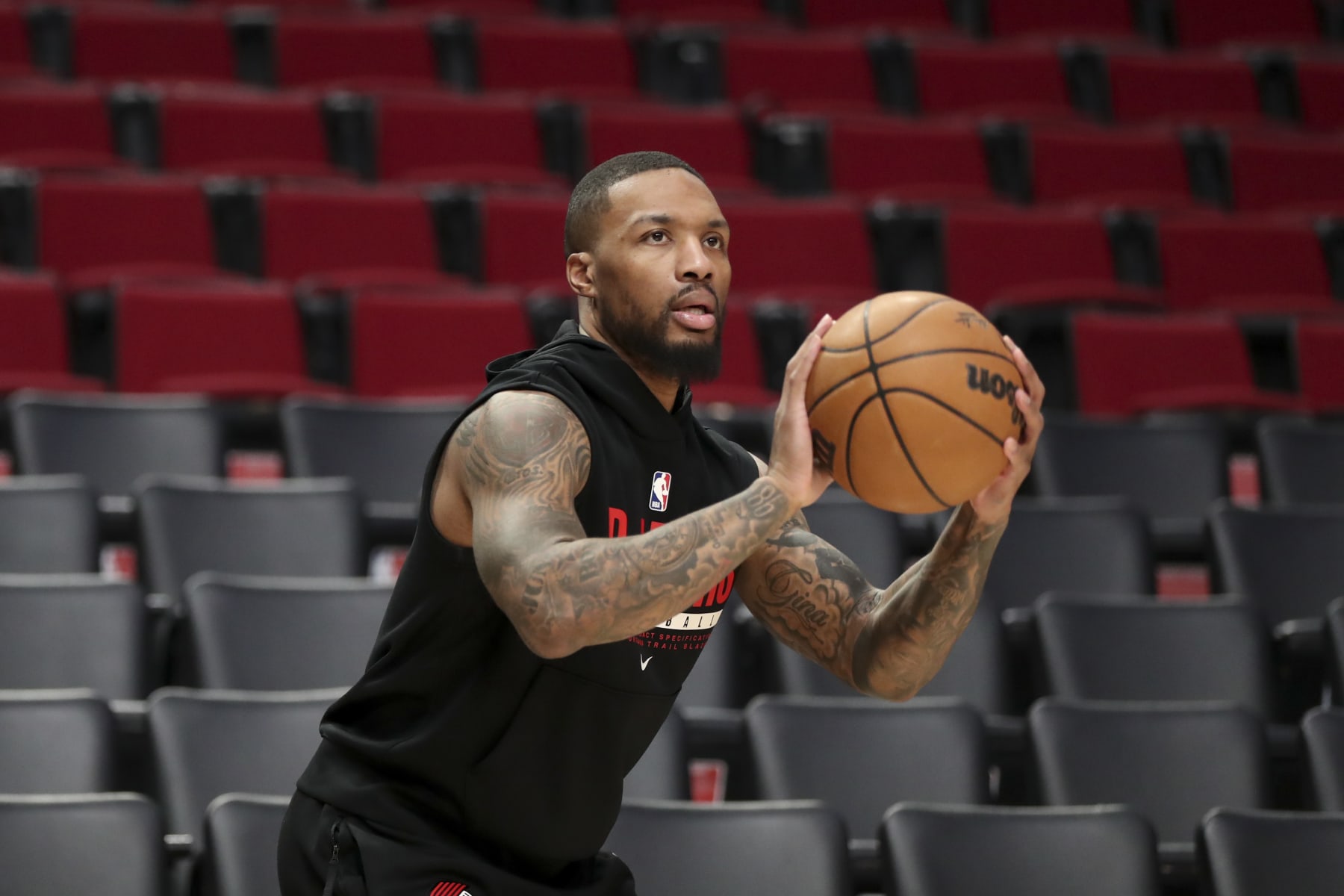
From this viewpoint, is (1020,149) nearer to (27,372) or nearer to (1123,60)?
(1123,60)

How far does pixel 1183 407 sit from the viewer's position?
308cm

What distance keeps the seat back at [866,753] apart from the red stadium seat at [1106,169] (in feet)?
7.80

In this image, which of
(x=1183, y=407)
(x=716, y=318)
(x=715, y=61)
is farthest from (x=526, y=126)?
(x=716, y=318)

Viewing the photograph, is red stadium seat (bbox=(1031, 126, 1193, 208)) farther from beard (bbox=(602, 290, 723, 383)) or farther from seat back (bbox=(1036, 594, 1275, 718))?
beard (bbox=(602, 290, 723, 383))

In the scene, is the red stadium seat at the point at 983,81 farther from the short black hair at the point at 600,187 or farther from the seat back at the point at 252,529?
the short black hair at the point at 600,187

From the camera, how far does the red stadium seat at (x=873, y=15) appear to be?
486 centimetres

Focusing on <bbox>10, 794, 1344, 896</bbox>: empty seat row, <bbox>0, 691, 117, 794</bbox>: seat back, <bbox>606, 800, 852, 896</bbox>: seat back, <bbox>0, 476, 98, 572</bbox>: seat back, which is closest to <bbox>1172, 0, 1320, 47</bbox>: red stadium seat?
<bbox>10, 794, 1344, 896</bbox>: empty seat row

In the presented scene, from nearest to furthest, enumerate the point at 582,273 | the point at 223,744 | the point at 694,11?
the point at 582,273 < the point at 223,744 < the point at 694,11

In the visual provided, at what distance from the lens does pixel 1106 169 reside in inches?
161

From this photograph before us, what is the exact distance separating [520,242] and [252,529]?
1301mm

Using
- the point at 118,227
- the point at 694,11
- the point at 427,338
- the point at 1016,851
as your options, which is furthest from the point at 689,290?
the point at 694,11

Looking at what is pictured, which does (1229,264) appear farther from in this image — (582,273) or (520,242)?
(582,273)

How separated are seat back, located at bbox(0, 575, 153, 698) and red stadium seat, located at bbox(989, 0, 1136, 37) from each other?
3.63m

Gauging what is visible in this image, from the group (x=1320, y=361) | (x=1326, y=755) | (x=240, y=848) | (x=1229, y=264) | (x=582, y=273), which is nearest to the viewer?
(x=582, y=273)
